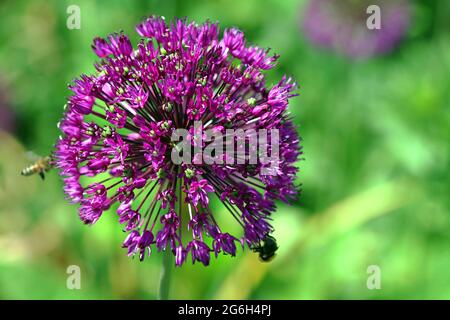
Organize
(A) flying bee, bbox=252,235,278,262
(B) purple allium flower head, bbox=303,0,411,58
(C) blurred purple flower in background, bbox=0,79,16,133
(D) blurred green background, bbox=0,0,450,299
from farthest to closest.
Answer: (C) blurred purple flower in background, bbox=0,79,16,133
(B) purple allium flower head, bbox=303,0,411,58
(D) blurred green background, bbox=0,0,450,299
(A) flying bee, bbox=252,235,278,262

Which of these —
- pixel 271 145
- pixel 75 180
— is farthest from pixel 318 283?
pixel 75 180

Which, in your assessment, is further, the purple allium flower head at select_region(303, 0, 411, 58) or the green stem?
the purple allium flower head at select_region(303, 0, 411, 58)

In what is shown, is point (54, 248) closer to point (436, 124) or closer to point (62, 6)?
point (62, 6)

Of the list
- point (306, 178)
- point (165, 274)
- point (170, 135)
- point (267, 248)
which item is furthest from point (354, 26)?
point (165, 274)

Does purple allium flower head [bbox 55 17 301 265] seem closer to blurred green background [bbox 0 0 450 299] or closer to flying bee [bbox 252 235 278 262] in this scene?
flying bee [bbox 252 235 278 262]

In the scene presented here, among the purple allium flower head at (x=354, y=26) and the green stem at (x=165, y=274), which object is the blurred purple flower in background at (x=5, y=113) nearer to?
the purple allium flower head at (x=354, y=26)

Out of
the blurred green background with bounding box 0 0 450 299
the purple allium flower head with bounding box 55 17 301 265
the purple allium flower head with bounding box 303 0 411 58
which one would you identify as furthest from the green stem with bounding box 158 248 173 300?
the purple allium flower head with bounding box 303 0 411 58

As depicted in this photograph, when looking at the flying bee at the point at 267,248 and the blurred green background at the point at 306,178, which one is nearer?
the flying bee at the point at 267,248

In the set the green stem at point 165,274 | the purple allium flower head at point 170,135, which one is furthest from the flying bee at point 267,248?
the green stem at point 165,274
